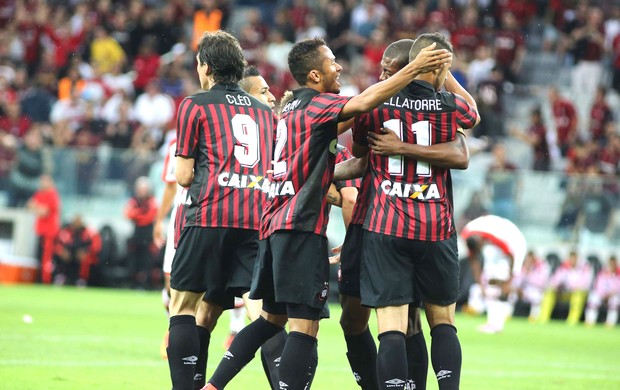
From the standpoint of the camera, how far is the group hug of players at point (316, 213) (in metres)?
6.41

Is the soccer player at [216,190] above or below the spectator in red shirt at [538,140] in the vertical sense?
below

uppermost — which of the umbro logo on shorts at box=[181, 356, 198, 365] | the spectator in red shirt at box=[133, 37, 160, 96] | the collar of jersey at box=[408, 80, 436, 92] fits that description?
the spectator in red shirt at box=[133, 37, 160, 96]

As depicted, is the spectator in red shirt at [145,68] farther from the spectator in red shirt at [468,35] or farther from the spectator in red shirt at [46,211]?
the spectator in red shirt at [468,35]

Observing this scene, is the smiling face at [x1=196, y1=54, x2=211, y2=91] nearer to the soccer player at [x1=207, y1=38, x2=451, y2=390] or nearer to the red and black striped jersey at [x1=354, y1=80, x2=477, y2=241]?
the soccer player at [x1=207, y1=38, x2=451, y2=390]

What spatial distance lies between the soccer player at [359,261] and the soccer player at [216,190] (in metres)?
0.58

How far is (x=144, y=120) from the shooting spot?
868 inches

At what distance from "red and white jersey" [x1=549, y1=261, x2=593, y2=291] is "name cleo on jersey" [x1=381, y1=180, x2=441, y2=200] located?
43.2ft

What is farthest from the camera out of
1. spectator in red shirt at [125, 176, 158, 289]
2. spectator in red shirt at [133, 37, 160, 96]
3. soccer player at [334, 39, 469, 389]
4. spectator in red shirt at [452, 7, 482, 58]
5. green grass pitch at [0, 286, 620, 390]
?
spectator in red shirt at [452, 7, 482, 58]

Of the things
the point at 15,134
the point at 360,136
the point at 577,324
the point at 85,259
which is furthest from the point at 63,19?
the point at 360,136

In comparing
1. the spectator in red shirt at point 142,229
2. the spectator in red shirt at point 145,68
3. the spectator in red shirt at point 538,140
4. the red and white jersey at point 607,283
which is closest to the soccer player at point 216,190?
the spectator in red shirt at point 142,229

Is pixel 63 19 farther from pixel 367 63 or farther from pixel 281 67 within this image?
pixel 367 63

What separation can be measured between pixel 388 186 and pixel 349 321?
92 centimetres

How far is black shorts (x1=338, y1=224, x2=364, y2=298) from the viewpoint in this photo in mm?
6730

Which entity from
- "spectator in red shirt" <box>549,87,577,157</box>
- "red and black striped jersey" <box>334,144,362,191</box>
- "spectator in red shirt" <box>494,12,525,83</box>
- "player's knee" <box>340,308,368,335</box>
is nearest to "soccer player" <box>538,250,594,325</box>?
"spectator in red shirt" <box>549,87,577,157</box>
